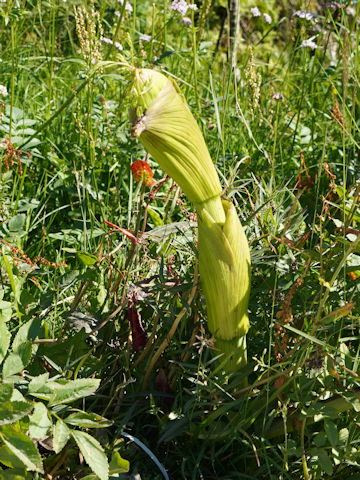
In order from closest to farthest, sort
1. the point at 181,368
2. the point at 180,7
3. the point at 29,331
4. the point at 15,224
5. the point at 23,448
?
the point at 23,448
the point at 29,331
the point at 181,368
the point at 15,224
the point at 180,7

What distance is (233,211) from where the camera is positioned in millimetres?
1205

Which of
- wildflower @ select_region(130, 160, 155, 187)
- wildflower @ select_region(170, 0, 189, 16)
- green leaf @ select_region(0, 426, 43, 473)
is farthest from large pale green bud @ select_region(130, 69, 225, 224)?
wildflower @ select_region(170, 0, 189, 16)

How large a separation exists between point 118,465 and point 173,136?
2.03 ft

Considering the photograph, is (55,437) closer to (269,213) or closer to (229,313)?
(229,313)

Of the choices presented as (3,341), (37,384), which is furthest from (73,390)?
(3,341)

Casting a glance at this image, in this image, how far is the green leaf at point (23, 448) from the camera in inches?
39.3

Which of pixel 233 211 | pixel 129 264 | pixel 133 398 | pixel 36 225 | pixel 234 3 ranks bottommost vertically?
pixel 133 398

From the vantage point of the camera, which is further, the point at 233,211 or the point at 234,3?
the point at 234,3

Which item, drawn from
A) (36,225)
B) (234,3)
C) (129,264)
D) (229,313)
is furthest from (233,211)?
(234,3)

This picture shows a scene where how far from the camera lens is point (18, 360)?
3.67 ft

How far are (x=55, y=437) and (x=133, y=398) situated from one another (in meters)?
0.34

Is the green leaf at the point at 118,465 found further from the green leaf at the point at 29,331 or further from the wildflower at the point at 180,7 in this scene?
the wildflower at the point at 180,7

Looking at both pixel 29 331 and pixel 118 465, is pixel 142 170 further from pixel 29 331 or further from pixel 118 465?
pixel 118 465

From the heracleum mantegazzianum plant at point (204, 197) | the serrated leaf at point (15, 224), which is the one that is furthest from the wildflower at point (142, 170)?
the serrated leaf at point (15, 224)
